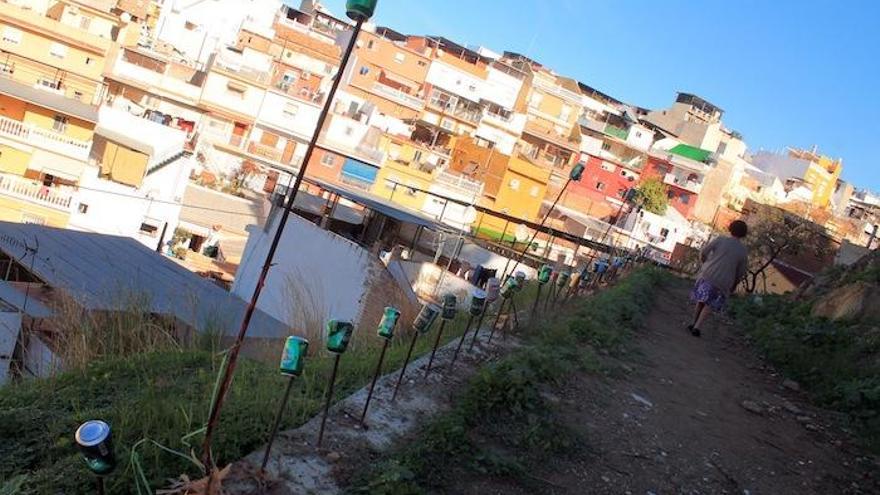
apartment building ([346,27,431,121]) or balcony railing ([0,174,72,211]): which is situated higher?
apartment building ([346,27,431,121])

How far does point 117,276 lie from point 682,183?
50.6m

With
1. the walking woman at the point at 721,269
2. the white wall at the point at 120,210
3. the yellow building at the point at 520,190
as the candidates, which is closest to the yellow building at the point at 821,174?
the yellow building at the point at 520,190

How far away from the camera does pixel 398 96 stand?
49.6 metres

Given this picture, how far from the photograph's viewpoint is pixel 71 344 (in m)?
5.27

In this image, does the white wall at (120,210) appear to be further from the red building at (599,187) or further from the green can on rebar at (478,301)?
the red building at (599,187)

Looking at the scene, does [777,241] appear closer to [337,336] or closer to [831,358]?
[831,358]

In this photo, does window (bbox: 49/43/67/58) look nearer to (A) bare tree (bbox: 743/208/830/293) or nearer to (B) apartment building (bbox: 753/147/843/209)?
(A) bare tree (bbox: 743/208/830/293)

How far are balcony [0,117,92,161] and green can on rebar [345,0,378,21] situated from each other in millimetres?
29813

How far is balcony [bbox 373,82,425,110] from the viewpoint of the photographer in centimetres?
4916

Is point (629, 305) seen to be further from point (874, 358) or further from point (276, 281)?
point (276, 281)

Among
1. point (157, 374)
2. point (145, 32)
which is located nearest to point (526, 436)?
point (157, 374)

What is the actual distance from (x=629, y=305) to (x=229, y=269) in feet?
70.1

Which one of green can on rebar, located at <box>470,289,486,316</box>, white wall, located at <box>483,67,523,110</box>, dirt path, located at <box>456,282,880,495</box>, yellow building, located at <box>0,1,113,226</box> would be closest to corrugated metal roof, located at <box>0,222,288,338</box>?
green can on rebar, located at <box>470,289,486,316</box>

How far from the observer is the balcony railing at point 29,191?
24.7 meters
